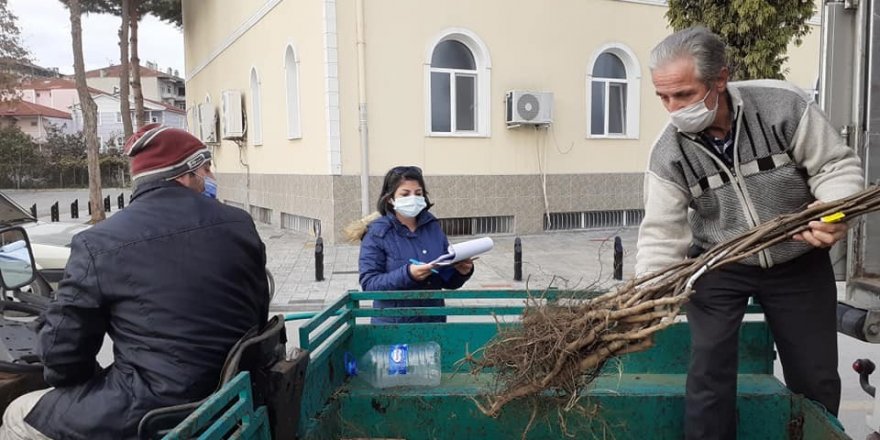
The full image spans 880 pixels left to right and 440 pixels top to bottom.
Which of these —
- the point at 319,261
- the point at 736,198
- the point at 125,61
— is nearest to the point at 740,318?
the point at 736,198

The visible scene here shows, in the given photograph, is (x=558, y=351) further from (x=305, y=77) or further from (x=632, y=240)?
(x=305, y=77)

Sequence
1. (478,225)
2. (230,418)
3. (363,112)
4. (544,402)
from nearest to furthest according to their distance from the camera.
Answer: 1. (230,418)
2. (544,402)
3. (363,112)
4. (478,225)

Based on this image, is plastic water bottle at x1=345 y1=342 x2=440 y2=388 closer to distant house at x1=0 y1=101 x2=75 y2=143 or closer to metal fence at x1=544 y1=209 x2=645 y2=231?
metal fence at x1=544 y1=209 x2=645 y2=231

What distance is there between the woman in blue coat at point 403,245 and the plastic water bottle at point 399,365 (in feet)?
1.21

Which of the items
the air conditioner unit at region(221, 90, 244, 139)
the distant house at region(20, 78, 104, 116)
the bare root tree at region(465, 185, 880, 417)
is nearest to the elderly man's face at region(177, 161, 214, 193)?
the bare root tree at region(465, 185, 880, 417)

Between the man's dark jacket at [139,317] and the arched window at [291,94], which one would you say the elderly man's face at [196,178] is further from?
the arched window at [291,94]

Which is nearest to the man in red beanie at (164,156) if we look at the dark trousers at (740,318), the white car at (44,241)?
the white car at (44,241)

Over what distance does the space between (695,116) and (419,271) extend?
5.36 ft

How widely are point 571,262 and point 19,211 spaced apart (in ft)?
26.5

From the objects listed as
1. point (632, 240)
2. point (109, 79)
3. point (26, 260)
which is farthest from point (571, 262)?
point (109, 79)

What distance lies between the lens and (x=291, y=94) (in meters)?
14.8

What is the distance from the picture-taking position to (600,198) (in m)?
14.3

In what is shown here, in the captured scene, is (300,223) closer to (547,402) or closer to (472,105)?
(472,105)

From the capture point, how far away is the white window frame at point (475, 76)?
12695 mm
